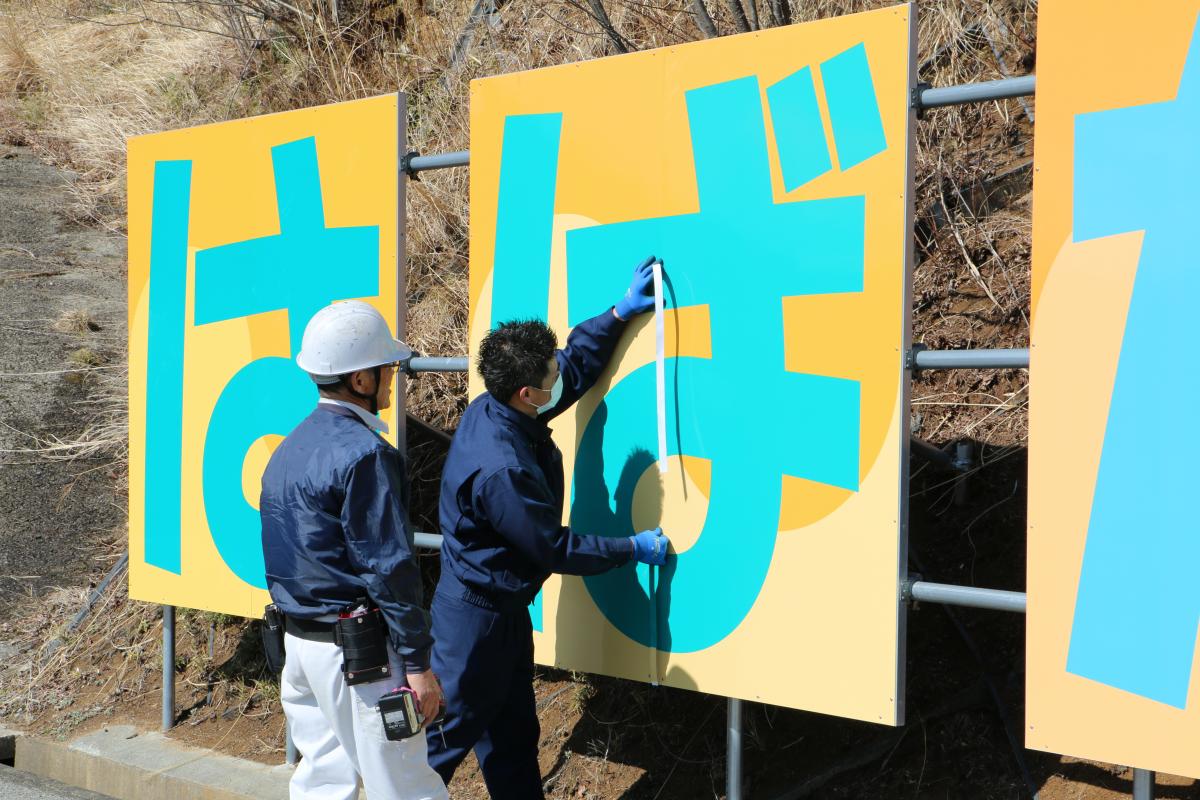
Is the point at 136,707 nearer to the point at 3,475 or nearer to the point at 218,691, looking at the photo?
the point at 218,691

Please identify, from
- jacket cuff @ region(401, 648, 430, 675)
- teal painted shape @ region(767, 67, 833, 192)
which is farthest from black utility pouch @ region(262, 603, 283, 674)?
teal painted shape @ region(767, 67, 833, 192)

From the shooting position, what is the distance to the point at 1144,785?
2910 millimetres

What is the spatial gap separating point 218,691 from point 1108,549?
4.44 metres

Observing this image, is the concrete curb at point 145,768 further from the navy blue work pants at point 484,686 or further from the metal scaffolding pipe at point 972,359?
the metal scaffolding pipe at point 972,359

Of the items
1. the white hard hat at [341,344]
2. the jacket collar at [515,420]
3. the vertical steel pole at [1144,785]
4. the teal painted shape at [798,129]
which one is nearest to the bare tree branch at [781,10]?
the teal painted shape at [798,129]

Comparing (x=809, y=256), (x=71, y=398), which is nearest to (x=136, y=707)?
(x=71, y=398)

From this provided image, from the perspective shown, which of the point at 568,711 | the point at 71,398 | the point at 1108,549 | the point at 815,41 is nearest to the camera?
the point at 1108,549

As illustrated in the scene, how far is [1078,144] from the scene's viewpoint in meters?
2.96

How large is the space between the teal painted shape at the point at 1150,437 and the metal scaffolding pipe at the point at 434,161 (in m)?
2.26

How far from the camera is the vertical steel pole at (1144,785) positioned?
9.52 ft

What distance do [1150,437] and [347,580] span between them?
216cm

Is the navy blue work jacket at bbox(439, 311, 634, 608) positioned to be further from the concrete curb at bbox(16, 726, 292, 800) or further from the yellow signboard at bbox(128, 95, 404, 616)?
the concrete curb at bbox(16, 726, 292, 800)

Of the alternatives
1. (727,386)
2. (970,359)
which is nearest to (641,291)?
(727,386)

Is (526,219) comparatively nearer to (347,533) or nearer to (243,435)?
(347,533)
